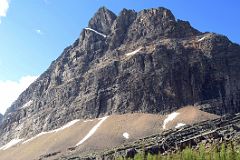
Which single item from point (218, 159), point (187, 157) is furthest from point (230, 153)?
point (187, 157)

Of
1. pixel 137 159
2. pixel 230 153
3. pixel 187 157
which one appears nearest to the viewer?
pixel 230 153

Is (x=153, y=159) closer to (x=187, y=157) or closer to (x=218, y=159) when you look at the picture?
(x=187, y=157)

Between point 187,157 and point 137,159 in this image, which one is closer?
point 187,157

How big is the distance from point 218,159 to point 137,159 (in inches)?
1252

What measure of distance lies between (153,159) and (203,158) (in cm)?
1582

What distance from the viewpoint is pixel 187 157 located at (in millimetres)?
152125

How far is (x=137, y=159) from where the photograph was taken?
166625 millimetres

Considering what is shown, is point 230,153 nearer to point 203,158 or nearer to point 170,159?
point 203,158

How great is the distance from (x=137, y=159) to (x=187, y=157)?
2022 cm

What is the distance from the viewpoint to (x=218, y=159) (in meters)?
143

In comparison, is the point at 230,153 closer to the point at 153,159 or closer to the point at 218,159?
the point at 218,159

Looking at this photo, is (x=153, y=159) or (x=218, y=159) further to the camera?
(x=153, y=159)

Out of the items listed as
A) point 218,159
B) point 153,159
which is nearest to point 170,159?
point 153,159

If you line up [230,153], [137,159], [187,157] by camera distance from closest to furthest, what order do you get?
1. [230,153]
2. [187,157]
3. [137,159]
